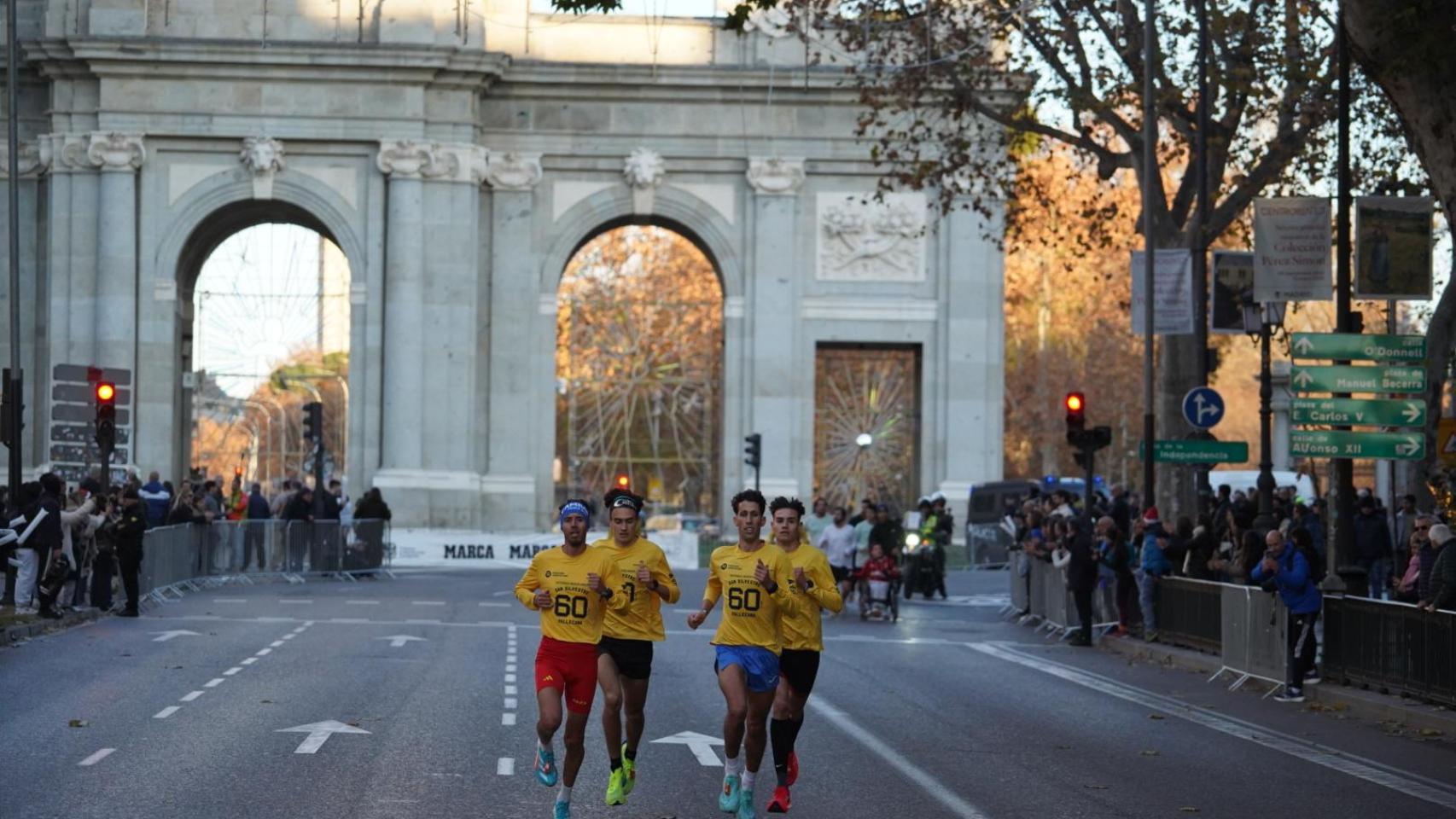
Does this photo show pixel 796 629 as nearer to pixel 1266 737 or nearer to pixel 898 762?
pixel 898 762

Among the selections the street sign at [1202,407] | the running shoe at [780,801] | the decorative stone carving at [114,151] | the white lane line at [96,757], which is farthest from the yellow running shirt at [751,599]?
the decorative stone carving at [114,151]

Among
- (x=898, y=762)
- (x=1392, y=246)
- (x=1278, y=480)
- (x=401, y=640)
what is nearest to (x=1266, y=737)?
(x=898, y=762)

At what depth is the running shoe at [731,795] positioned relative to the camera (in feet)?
47.0

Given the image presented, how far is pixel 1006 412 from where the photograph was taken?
92000mm

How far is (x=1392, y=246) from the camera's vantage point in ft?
84.0

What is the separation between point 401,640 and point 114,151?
97.7ft

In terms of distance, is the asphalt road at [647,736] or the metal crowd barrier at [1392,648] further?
the metal crowd barrier at [1392,648]

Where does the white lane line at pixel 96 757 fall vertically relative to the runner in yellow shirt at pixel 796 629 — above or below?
below

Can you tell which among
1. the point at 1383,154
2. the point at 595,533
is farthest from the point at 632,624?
the point at 595,533

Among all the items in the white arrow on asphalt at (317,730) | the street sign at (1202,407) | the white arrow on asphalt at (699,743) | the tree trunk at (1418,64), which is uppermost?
the tree trunk at (1418,64)

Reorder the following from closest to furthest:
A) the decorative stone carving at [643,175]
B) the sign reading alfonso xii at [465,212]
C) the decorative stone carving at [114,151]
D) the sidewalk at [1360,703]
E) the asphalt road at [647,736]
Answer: the asphalt road at [647,736]
the sidewalk at [1360,703]
the decorative stone carving at [114,151]
the sign reading alfonso xii at [465,212]
the decorative stone carving at [643,175]

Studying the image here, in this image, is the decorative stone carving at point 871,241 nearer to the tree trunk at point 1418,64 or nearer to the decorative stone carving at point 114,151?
the decorative stone carving at point 114,151

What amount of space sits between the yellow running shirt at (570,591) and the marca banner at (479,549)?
127ft

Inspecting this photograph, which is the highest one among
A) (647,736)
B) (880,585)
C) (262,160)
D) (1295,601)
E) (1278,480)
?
(262,160)
